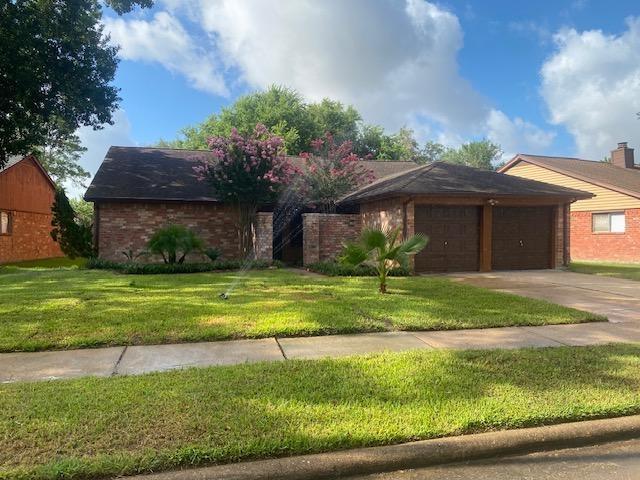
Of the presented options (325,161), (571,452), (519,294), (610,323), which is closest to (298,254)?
(325,161)

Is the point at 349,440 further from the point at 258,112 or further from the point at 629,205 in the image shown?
the point at 258,112

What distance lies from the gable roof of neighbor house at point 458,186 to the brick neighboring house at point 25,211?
16.9 meters

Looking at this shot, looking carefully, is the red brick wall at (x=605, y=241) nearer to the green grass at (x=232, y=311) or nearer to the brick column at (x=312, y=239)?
the brick column at (x=312, y=239)

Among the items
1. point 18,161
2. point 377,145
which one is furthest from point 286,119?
point 18,161

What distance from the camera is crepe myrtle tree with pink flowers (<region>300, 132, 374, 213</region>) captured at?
1728 centimetres

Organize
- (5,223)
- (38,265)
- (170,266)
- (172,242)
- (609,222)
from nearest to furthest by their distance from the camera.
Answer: (170,266), (172,242), (38,265), (609,222), (5,223)

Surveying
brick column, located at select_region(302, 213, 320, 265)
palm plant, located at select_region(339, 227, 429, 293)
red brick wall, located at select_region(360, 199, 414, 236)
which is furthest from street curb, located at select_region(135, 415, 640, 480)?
brick column, located at select_region(302, 213, 320, 265)

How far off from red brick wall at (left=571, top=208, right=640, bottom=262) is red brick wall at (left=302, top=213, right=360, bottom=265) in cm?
1317

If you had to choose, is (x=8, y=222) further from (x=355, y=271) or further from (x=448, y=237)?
(x=448, y=237)

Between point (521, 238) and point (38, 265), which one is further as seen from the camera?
point (38, 265)

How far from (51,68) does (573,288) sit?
60.0ft

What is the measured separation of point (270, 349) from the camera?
580 cm

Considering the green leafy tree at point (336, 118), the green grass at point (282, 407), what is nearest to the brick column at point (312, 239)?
the green grass at point (282, 407)

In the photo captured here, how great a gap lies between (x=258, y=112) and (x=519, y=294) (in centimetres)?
3027
